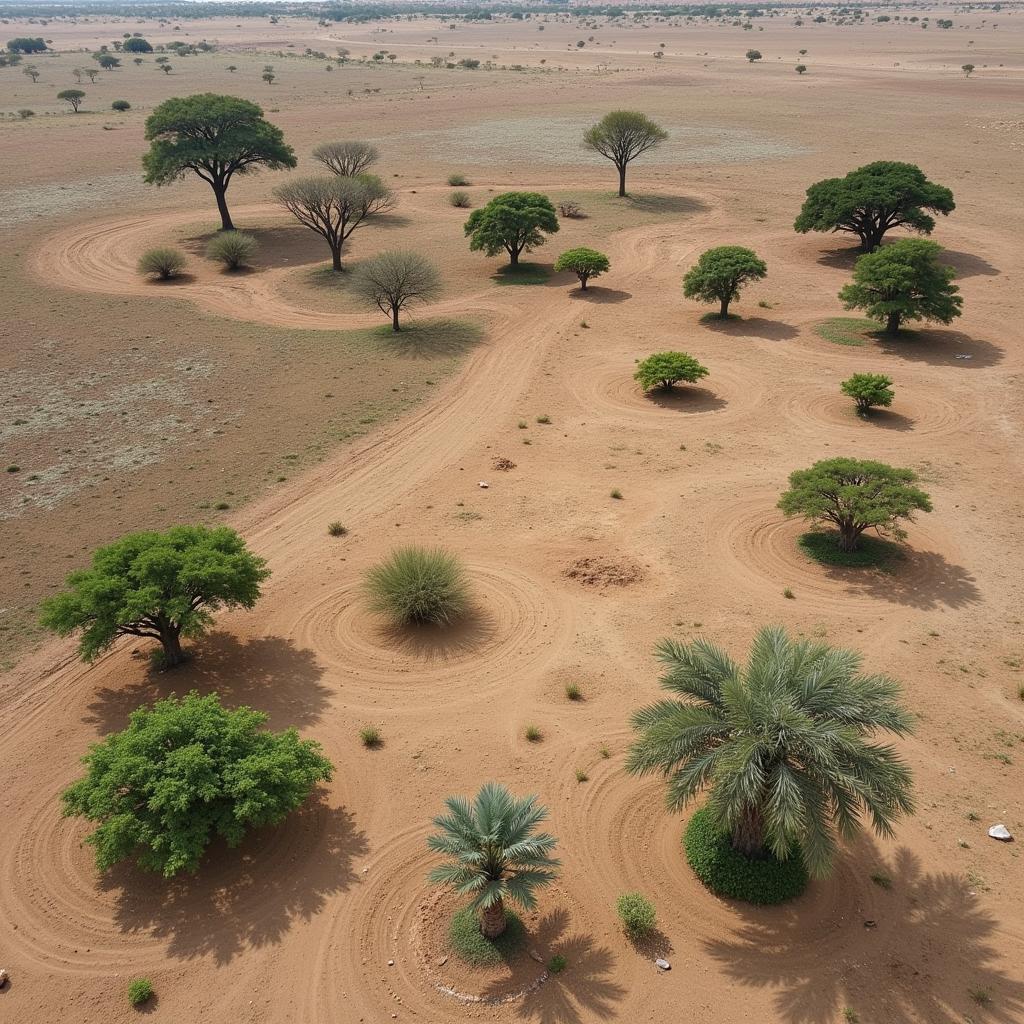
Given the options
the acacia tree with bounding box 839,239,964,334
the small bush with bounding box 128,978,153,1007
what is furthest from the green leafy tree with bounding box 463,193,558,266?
the small bush with bounding box 128,978,153,1007

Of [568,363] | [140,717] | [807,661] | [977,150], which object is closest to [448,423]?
[568,363]

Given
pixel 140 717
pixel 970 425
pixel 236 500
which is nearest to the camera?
pixel 140 717

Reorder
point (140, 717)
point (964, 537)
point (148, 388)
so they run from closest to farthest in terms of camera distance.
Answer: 1. point (140, 717)
2. point (964, 537)
3. point (148, 388)

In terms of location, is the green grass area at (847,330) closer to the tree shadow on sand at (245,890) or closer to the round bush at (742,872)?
the round bush at (742,872)

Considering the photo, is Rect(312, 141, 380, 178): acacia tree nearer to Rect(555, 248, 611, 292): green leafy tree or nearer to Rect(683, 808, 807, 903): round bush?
Rect(555, 248, 611, 292): green leafy tree

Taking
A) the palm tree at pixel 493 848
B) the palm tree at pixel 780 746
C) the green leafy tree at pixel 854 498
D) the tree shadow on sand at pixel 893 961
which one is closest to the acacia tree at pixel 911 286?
the green leafy tree at pixel 854 498

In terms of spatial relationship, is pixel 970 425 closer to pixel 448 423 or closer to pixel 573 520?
pixel 573 520

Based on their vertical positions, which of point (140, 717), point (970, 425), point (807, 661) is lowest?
point (970, 425)
